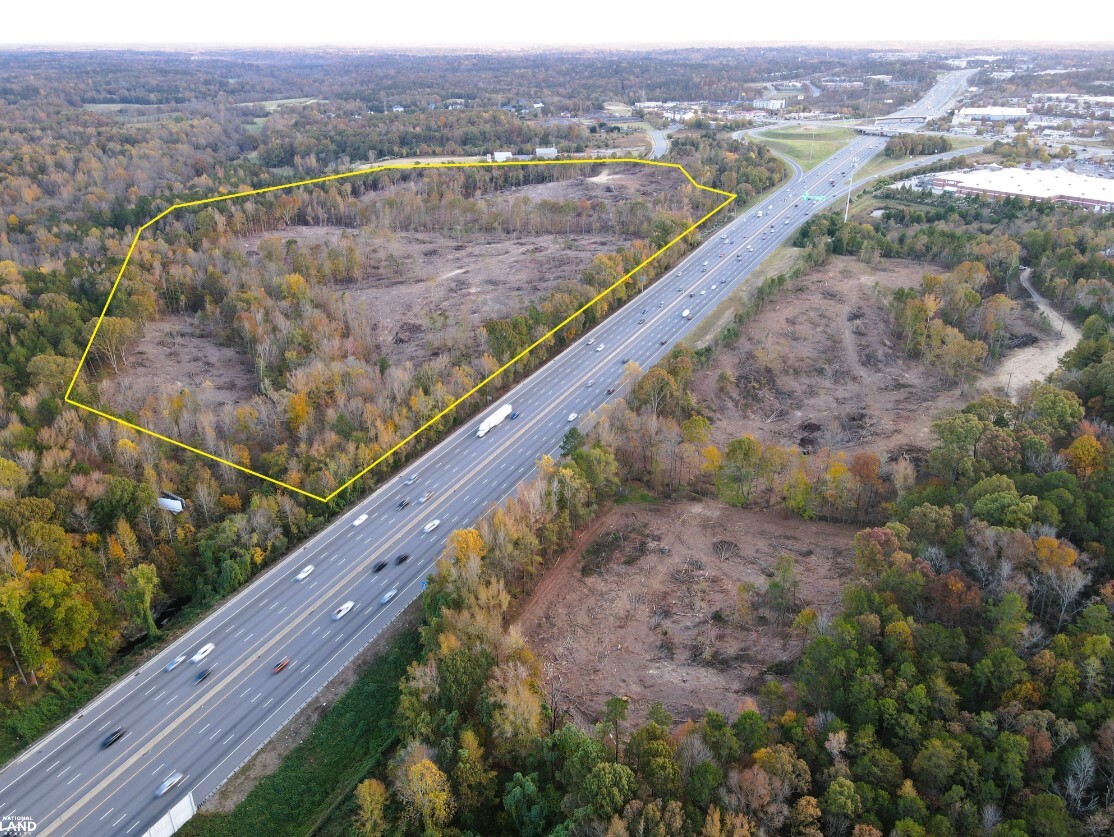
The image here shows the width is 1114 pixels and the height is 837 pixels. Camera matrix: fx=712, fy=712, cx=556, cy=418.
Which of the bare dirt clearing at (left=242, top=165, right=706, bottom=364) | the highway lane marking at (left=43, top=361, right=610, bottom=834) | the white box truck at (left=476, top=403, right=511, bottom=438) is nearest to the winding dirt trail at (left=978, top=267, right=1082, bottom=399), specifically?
the highway lane marking at (left=43, top=361, right=610, bottom=834)

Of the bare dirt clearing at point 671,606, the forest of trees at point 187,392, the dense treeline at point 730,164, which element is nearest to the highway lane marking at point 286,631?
the forest of trees at point 187,392

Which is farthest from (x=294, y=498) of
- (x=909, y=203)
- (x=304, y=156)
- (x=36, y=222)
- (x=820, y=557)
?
(x=304, y=156)

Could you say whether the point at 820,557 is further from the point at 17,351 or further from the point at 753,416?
the point at 17,351

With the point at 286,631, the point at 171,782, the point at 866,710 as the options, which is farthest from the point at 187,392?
the point at 866,710

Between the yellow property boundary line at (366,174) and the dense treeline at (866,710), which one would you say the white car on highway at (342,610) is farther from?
the yellow property boundary line at (366,174)

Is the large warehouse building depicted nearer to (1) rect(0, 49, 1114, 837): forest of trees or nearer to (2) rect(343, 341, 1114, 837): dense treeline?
(1) rect(0, 49, 1114, 837): forest of trees

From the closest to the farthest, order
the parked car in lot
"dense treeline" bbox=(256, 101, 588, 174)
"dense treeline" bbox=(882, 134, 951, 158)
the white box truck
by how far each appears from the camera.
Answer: the parked car in lot < the white box truck < "dense treeline" bbox=(882, 134, 951, 158) < "dense treeline" bbox=(256, 101, 588, 174)
